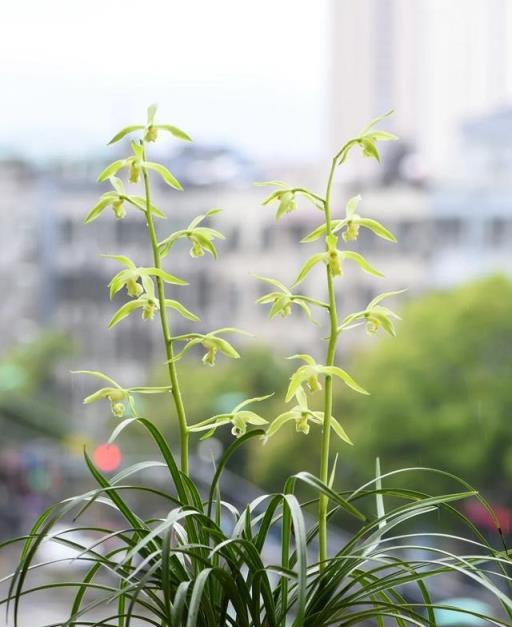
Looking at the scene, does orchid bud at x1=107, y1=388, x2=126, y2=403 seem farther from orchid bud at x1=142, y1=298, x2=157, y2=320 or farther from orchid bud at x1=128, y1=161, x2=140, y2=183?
orchid bud at x1=128, y1=161, x2=140, y2=183

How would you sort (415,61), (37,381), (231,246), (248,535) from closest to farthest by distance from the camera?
(248,535)
(415,61)
(231,246)
(37,381)

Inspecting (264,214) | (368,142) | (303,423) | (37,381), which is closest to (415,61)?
(264,214)

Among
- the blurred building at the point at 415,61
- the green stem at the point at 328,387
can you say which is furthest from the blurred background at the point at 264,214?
the green stem at the point at 328,387

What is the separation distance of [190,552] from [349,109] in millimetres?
5057

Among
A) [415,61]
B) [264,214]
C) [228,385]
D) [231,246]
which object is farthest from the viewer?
[264,214]

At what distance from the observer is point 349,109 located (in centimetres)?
568

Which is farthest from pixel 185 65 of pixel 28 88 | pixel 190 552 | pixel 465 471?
pixel 190 552

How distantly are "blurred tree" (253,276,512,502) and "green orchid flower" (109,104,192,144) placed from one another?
5.25 metres

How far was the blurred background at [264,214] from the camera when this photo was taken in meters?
5.84

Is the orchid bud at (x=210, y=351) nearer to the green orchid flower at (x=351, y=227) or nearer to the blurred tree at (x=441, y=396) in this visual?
the green orchid flower at (x=351, y=227)

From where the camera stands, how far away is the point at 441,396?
7.17 metres

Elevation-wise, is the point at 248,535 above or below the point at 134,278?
below

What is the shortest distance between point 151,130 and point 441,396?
6398 mm

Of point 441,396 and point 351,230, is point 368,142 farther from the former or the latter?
point 441,396
